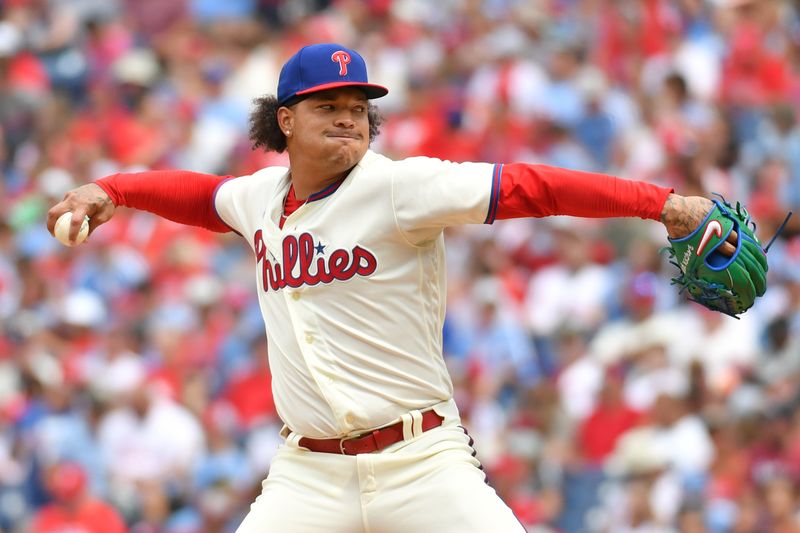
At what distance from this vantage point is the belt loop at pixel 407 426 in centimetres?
491

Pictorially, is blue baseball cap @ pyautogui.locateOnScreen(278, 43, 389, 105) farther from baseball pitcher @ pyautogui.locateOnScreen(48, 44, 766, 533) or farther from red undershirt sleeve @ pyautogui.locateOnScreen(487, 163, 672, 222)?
red undershirt sleeve @ pyautogui.locateOnScreen(487, 163, 672, 222)

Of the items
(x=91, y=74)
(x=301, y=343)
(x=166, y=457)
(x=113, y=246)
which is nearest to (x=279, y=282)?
(x=301, y=343)

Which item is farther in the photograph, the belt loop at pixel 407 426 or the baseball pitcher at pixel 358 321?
the belt loop at pixel 407 426

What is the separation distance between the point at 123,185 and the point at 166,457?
16.8 ft

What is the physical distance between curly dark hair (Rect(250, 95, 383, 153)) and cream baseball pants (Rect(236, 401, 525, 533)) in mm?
1172

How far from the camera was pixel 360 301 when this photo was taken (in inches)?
194

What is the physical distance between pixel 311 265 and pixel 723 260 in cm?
135

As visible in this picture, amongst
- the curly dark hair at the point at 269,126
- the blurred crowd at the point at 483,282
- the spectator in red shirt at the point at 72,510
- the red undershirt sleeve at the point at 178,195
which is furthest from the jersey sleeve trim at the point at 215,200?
the spectator in red shirt at the point at 72,510

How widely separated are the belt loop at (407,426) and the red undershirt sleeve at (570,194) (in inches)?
29.5

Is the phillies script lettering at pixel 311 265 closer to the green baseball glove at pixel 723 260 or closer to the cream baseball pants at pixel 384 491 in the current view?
the cream baseball pants at pixel 384 491

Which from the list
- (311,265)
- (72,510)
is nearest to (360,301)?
(311,265)

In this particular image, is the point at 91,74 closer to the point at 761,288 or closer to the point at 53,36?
the point at 53,36

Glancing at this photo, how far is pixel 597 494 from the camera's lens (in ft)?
30.1

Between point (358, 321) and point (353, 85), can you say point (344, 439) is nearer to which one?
point (358, 321)
